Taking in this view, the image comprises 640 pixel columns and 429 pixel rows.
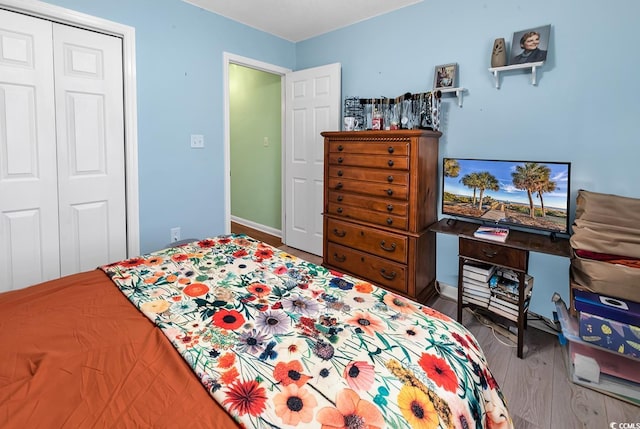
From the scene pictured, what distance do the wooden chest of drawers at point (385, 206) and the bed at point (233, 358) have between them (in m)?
1.34

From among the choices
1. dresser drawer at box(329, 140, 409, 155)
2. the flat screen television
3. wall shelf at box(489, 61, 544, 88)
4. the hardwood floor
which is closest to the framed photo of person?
wall shelf at box(489, 61, 544, 88)

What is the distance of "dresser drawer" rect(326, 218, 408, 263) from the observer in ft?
8.98

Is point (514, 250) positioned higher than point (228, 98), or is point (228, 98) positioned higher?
point (228, 98)

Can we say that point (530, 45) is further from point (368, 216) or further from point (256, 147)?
point (256, 147)

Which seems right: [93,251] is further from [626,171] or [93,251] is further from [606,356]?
[626,171]

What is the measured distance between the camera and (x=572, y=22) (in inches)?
89.5

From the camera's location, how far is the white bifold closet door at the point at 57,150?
2330 millimetres

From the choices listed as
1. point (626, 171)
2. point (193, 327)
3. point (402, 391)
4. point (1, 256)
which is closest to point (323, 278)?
point (193, 327)

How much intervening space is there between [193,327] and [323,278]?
0.62 m

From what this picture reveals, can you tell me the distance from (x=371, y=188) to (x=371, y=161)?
0.73ft

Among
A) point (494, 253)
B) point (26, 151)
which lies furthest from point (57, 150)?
point (494, 253)

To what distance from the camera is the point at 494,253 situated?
227cm

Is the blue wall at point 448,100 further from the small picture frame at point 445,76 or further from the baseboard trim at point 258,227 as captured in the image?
the baseboard trim at point 258,227

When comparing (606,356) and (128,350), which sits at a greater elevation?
(128,350)
